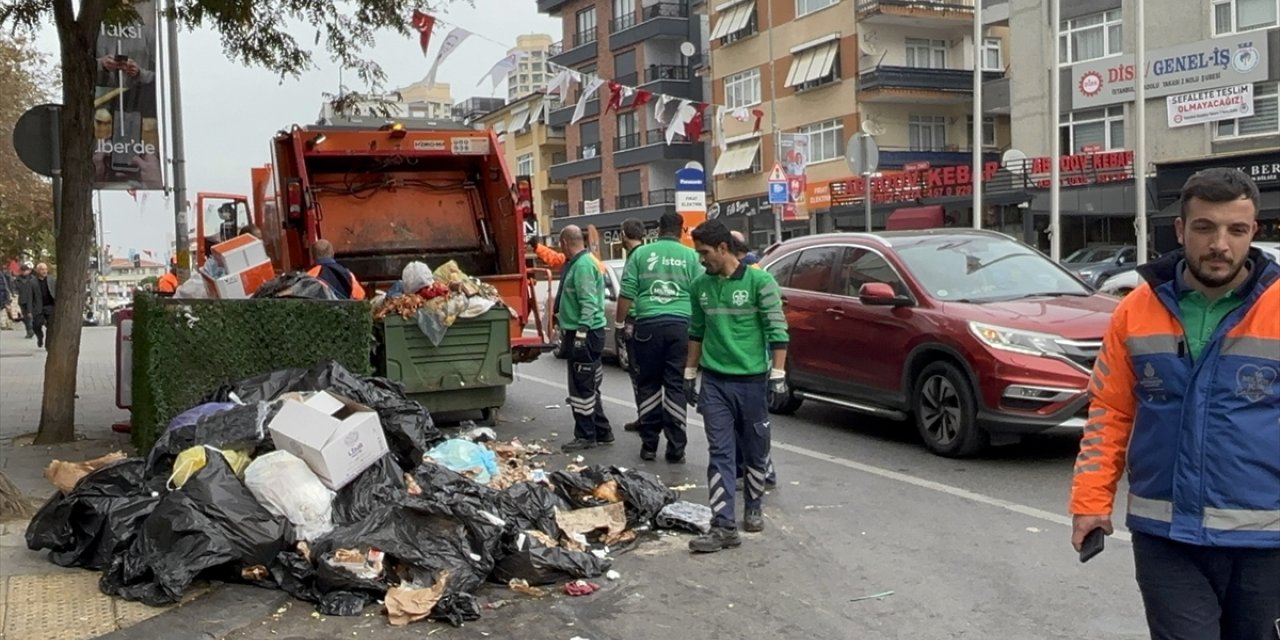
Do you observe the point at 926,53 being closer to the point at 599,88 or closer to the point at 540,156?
the point at 599,88

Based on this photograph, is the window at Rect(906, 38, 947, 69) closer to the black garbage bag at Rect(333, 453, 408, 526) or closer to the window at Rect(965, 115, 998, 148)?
the window at Rect(965, 115, 998, 148)

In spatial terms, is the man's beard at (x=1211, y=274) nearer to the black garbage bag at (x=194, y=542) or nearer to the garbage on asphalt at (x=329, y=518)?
the garbage on asphalt at (x=329, y=518)

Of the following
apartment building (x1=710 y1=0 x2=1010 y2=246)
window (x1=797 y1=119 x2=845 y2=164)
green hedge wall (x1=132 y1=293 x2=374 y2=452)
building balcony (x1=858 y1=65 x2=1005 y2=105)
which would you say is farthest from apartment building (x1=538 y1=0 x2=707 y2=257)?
green hedge wall (x1=132 y1=293 x2=374 y2=452)

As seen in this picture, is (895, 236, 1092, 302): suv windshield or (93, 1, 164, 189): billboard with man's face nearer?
(895, 236, 1092, 302): suv windshield

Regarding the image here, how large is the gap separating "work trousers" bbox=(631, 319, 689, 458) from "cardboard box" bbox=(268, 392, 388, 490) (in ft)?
9.19

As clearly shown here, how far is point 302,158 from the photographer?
10938 millimetres

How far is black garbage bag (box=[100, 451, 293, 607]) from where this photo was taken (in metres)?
5.07

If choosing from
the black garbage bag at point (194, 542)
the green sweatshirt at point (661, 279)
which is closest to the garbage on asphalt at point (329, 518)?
the black garbage bag at point (194, 542)

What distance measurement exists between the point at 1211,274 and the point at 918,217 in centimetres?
3466

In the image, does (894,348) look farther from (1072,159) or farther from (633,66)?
(633,66)

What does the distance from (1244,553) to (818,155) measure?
41.3m

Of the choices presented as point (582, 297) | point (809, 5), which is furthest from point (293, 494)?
point (809, 5)

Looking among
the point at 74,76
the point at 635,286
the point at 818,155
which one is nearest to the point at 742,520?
the point at 635,286

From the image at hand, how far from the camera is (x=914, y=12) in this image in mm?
40594
